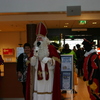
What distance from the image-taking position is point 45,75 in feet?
11.3

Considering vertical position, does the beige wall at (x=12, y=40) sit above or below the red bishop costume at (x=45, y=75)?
above

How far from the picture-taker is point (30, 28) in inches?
332

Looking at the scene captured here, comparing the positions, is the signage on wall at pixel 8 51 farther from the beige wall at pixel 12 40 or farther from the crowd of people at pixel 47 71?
the crowd of people at pixel 47 71

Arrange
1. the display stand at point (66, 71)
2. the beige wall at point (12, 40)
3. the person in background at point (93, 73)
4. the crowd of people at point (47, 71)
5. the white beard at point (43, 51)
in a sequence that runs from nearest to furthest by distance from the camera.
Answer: the person in background at point (93, 73) < the crowd of people at point (47, 71) < the white beard at point (43, 51) < the display stand at point (66, 71) < the beige wall at point (12, 40)

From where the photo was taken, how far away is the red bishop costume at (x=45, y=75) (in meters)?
3.44

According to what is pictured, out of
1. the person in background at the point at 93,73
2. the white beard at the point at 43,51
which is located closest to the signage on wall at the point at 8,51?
the white beard at the point at 43,51

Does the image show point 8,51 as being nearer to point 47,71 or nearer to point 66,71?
point 66,71

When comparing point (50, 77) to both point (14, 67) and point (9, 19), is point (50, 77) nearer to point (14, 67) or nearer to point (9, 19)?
point (14, 67)

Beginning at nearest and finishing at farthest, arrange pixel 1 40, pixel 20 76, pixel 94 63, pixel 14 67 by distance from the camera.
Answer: pixel 94 63
pixel 20 76
pixel 14 67
pixel 1 40

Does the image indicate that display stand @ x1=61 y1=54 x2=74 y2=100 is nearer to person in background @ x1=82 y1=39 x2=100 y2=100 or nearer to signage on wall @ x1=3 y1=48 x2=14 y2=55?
person in background @ x1=82 y1=39 x2=100 y2=100

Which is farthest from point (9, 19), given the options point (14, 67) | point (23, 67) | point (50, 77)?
point (50, 77)

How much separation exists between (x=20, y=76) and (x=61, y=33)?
9.62 metres

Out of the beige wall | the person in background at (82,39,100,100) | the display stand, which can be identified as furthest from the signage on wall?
the person in background at (82,39,100,100)

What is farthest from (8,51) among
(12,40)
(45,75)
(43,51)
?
(45,75)
